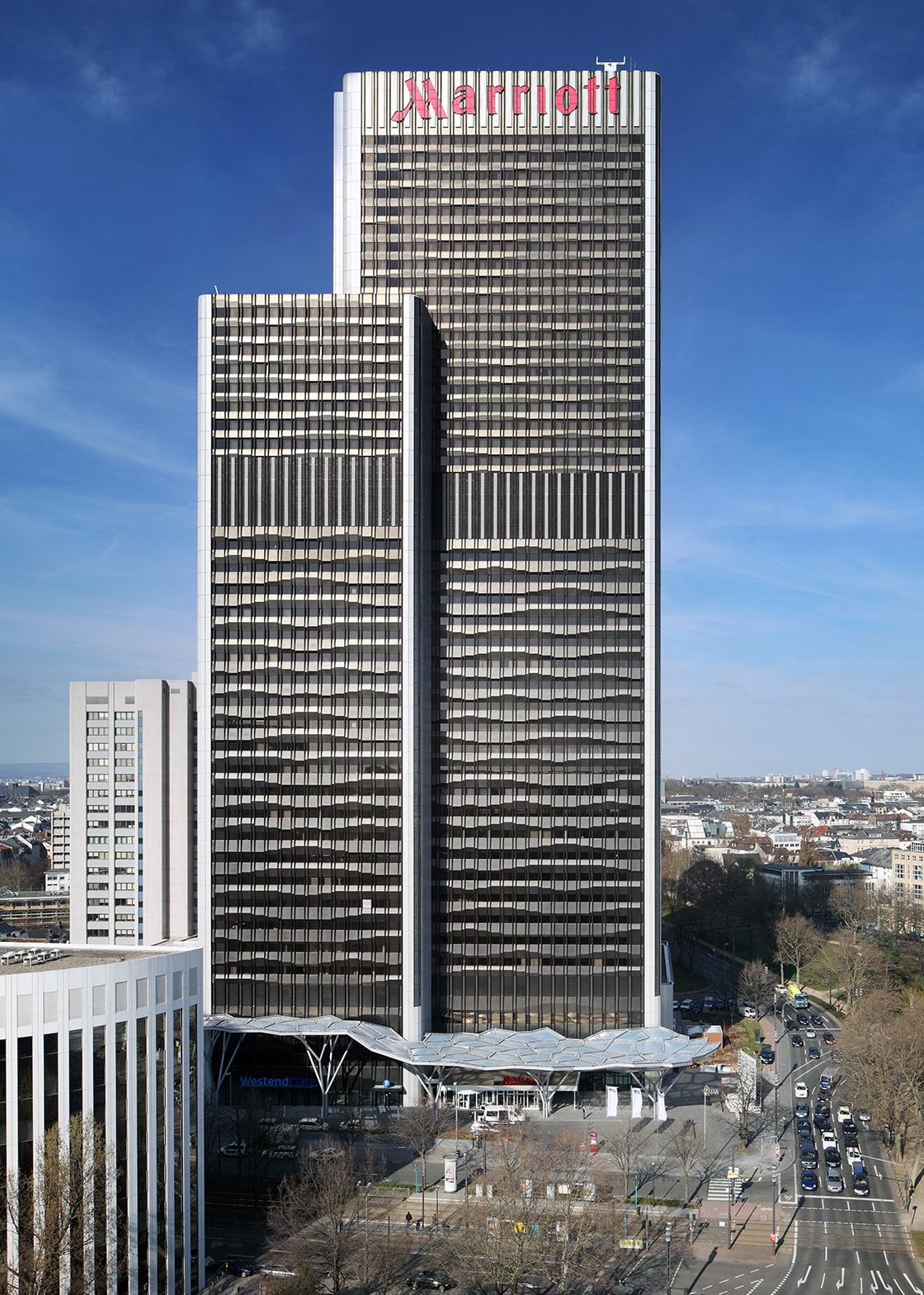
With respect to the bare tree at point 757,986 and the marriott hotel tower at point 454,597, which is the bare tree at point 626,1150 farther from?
the bare tree at point 757,986

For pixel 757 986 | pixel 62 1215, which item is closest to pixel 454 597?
pixel 757 986

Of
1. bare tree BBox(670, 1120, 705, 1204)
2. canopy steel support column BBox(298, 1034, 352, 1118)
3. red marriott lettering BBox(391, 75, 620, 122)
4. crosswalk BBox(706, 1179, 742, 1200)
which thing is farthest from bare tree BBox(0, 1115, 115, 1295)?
red marriott lettering BBox(391, 75, 620, 122)

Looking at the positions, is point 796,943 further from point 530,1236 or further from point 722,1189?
point 530,1236

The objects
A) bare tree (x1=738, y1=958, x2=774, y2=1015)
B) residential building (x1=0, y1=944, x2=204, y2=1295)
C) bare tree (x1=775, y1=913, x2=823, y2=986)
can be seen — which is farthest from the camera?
bare tree (x1=775, y1=913, x2=823, y2=986)

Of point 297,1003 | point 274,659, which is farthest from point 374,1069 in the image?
point 274,659

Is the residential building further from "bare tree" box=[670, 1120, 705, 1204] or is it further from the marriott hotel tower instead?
the marriott hotel tower

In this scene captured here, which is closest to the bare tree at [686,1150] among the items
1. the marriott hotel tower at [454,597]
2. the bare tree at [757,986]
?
the marriott hotel tower at [454,597]

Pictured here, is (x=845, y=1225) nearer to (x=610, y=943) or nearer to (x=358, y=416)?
(x=610, y=943)
